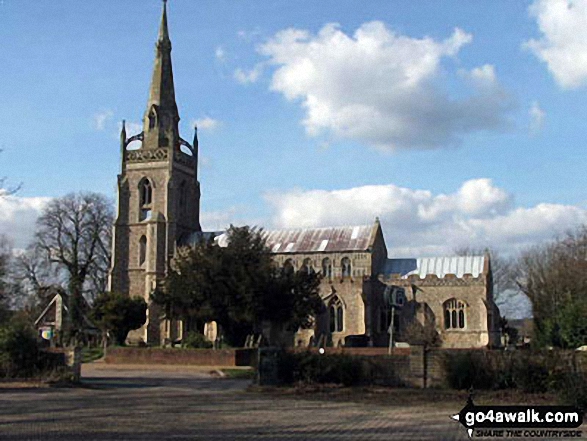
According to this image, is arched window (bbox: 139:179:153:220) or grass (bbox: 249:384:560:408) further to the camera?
arched window (bbox: 139:179:153:220)

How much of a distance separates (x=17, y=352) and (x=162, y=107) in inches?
1774

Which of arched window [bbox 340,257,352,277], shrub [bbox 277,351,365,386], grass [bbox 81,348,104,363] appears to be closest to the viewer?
shrub [bbox 277,351,365,386]

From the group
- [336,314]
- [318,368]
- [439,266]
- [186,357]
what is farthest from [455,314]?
[318,368]

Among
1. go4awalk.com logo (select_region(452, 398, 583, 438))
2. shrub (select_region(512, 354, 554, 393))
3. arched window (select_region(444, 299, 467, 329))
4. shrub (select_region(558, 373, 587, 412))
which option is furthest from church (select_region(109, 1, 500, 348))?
go4awalk.com logo (select_region(452, 398, 583, 438))

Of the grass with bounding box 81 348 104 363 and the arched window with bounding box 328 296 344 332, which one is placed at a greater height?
the arched window with bounding box 328 296 344 332

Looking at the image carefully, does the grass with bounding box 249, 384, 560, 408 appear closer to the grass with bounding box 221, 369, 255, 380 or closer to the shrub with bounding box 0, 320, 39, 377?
the grass with bounding box 221, 369, 255, 380

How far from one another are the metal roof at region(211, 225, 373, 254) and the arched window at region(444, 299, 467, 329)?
8.16m

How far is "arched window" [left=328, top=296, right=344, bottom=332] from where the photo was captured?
6006 centimetres

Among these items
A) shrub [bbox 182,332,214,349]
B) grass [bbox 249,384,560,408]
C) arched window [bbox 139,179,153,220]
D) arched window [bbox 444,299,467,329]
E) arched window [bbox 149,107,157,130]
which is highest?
arched window [bbox 149,107,157,130]

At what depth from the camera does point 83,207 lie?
6744 centimetres

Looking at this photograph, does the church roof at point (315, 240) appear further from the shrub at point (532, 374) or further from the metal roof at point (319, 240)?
the shrub at point (532, 374)

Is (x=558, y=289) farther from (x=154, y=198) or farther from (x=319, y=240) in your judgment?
(x=154, y=198)

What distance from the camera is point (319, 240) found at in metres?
64.4

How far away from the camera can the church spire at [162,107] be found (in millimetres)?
68125
